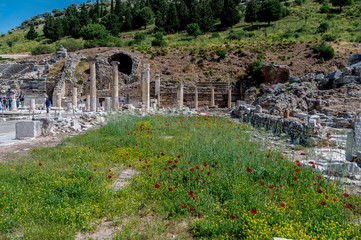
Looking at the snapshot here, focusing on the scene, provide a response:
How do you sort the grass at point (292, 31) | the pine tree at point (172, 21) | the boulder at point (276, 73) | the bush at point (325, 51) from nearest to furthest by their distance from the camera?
1. the boulder at point (276, 73)
2. the bush at point (325, 51)
3. the grass at point (292, 31)
4. the pine tree at point (172, 21)

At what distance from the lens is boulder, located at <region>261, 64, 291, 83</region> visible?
3549 cm

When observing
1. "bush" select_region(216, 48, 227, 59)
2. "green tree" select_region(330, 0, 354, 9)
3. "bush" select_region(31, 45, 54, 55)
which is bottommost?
"bush" select_region(216, 48, 227, 59)

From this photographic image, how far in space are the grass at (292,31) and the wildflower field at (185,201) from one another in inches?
1750

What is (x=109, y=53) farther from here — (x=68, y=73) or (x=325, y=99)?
(x=325, y=99)

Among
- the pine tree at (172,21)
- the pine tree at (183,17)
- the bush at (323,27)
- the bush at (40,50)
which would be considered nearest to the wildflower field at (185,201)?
the bush at (323,27)

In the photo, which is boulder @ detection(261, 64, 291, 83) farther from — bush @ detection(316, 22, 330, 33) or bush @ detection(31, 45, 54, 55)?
bush @ detection(31, 45, 54, 55)

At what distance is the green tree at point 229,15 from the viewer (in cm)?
6319

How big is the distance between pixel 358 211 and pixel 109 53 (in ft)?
148

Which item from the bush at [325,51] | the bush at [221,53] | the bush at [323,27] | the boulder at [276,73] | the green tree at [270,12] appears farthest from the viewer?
the green tree at [270,12]

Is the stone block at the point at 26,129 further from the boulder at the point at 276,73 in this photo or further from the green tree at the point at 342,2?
the green tree at the point at 342,2

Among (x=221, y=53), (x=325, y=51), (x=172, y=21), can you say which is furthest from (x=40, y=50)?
(x=325, y=51)

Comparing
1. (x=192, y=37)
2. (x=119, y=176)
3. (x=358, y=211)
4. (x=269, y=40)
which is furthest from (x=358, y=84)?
(x=192, y=37)

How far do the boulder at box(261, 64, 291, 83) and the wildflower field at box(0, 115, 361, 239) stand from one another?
33.2 metres

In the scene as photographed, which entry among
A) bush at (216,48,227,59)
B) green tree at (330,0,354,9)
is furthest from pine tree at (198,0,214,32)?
green tree at (330,0,354,9)
